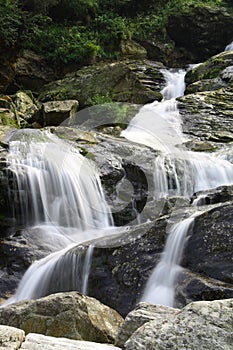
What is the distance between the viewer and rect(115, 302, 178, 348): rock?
97.2 inches

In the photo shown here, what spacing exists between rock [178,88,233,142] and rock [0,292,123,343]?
7.78 meters

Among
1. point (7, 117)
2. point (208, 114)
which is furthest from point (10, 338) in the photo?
point (208, 114)

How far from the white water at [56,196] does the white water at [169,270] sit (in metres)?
1.80

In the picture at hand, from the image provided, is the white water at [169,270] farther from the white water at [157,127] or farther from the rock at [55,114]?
the rock at [55,114]

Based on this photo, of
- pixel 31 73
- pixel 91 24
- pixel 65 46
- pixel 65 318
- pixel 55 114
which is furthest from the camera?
pixel 91 24

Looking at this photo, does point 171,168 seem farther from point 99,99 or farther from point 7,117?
point 99,99

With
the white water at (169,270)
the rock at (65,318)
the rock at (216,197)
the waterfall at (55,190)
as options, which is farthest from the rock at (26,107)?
the rock at (65,318)

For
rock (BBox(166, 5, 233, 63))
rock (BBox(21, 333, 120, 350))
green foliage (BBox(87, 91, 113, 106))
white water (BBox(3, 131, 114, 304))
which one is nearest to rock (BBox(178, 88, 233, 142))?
green foliage (BBox(87, 91, 113, 106))

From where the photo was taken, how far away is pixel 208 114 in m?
11.8

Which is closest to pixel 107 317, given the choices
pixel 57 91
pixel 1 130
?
pixel 1 130

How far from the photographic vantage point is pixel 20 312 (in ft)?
11.4

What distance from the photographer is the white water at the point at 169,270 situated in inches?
165

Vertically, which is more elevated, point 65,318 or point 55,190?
point 55,190

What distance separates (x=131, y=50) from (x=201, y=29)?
367cm
